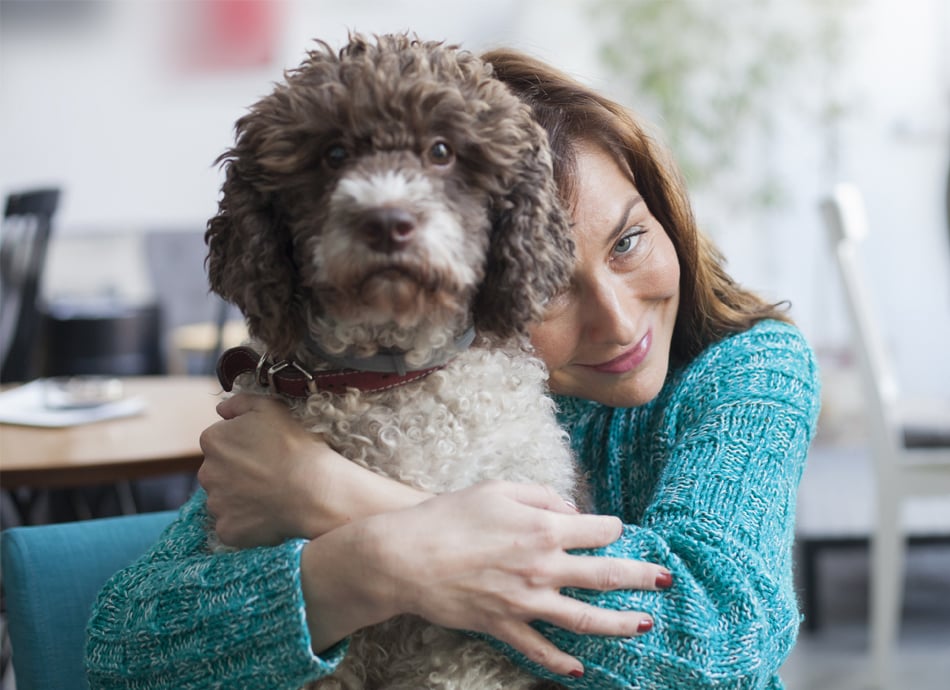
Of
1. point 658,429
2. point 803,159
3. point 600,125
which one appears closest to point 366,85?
point 600,125

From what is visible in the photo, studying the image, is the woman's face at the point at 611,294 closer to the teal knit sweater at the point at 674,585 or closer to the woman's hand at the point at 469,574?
the teal knit sweater at the point at 674,585

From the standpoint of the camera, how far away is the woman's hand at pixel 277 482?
1024mm

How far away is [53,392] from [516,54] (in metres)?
1.82

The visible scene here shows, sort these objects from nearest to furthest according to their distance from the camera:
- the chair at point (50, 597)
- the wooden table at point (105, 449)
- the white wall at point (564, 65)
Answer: the chair at point (50, 597), the wooden table at point (105, 449), the white wall at point (564, 65)

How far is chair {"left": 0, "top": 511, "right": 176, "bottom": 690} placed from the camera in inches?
53.6

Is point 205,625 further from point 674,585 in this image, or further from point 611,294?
point 611,294

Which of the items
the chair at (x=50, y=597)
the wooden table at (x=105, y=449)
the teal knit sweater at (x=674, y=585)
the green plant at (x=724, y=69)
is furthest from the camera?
the green plant at (x=724, y=69)

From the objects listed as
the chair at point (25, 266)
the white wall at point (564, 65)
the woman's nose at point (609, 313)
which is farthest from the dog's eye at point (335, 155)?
the white wall at point (564, 65)

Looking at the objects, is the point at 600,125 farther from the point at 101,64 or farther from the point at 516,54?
the point at 101,64

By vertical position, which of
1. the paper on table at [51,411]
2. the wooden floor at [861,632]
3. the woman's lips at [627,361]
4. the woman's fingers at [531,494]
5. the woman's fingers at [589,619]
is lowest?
the wooden floor at [861,632]

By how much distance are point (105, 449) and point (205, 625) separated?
1.22 metres

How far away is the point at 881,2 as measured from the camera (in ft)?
18.0

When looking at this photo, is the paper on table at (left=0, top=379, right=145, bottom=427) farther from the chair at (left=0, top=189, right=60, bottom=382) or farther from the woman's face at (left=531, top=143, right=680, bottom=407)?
the woman's face at (left=531, top=143, right=680, bottom=407)

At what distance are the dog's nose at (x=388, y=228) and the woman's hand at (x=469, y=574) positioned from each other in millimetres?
243
